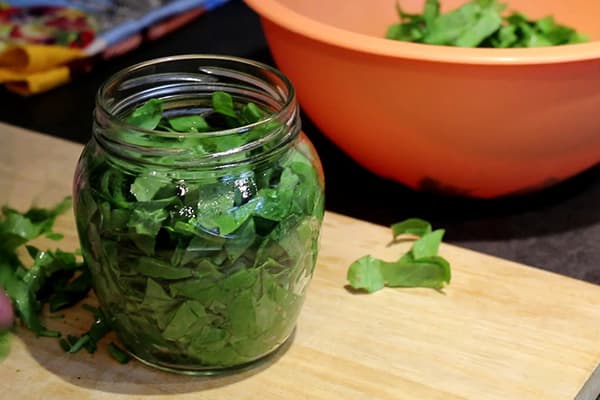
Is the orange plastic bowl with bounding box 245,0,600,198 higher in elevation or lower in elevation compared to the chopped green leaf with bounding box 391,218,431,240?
higher

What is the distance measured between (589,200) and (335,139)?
33 centimetres

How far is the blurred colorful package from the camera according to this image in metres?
1.37

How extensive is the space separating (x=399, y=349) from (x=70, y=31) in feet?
3.19

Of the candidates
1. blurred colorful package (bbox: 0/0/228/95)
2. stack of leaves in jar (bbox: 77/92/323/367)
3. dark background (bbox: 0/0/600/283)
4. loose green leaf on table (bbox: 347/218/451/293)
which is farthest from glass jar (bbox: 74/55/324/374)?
blurred colorful package (bbox: 0/0/228/95)

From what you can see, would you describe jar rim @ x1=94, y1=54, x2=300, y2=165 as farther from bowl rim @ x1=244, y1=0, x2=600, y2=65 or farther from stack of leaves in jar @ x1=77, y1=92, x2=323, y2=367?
bowl rim @ x1=244, y1=0, x2=600, y2=65

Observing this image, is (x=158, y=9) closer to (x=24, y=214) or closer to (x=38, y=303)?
(x=24, y=214)

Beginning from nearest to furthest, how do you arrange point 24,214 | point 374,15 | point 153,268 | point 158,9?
point 153,268, point 24,214, point 374,15, point 158,9

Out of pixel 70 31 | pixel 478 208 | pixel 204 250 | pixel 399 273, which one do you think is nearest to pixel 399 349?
pixel 399 273

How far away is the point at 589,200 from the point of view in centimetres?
107

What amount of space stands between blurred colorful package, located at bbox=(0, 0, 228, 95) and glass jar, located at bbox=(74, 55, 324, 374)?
70cm

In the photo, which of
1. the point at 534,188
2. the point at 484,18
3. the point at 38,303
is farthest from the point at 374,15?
the point at 38,303

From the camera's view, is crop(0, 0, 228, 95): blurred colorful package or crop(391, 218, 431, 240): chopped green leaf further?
crop(0, 0, 228, 95): blurred colorful package

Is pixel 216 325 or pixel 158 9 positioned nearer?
pixel 216 325

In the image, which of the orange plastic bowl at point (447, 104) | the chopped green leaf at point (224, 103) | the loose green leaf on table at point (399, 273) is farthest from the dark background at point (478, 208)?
the chopped green leaf at point (224, 103)
